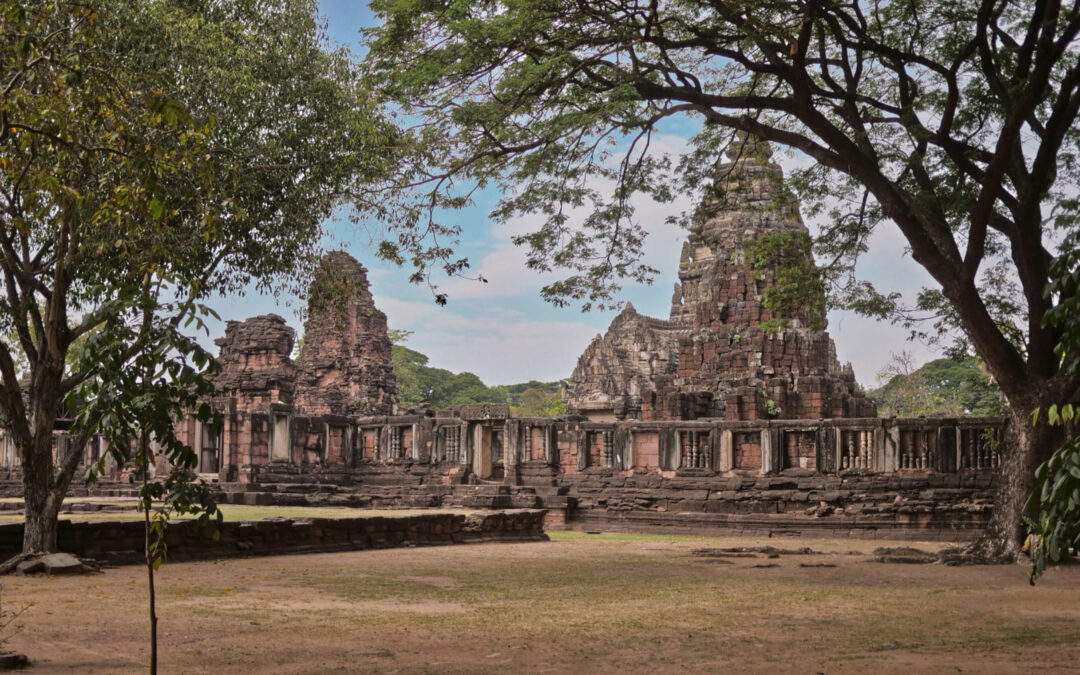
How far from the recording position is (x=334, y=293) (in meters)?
13.9

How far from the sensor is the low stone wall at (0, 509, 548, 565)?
1162 centimetres

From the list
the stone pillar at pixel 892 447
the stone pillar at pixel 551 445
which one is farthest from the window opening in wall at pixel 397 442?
the stone pillar at pixel 892 447

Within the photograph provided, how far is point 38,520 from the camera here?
1079 centimetres

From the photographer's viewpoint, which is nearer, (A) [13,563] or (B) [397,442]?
(A) [13,563]

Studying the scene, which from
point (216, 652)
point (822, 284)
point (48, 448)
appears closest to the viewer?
point (216, 652)

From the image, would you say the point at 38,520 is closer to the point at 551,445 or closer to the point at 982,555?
the point at 982,555

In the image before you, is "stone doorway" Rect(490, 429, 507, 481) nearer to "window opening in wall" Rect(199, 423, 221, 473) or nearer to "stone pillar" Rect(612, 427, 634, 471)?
"stone pillar" Rect(612, 427, 634, 471)

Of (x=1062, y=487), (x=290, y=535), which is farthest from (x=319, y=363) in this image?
(x=1062, y=487)

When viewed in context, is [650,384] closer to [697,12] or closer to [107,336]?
[697,12]

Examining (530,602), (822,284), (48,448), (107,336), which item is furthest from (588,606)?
(822,284)

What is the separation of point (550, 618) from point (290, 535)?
21.7 feet

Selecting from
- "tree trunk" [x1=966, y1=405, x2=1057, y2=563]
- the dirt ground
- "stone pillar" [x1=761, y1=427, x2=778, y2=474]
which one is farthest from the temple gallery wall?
the dirt ground

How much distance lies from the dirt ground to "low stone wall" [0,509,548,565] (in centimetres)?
60

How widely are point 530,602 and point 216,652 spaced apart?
11.4 ft
